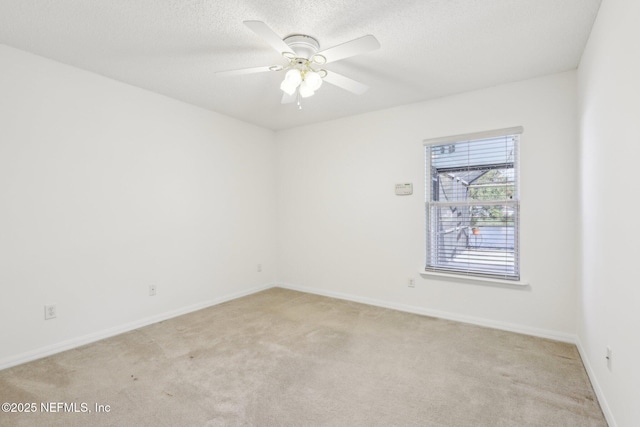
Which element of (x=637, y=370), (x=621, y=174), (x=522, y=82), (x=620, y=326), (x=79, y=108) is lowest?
(x=637, y=370)

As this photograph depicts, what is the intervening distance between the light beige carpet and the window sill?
1.56 feet

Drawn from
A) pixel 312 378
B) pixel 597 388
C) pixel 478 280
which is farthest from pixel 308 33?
pixel 597 388

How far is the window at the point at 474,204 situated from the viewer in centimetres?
313

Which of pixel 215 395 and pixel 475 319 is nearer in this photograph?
pixel 215 395

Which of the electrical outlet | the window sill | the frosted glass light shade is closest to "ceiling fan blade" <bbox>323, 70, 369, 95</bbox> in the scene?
the frosted glass light shade

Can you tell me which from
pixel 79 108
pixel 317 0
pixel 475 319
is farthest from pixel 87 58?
pixel 475 319

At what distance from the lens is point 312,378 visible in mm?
2244

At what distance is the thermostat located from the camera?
145 inches

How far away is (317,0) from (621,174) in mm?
1942

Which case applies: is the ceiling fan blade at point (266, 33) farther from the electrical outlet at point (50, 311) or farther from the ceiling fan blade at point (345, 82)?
the electrical outlet at point (50, 311)

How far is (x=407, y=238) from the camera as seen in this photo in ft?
12.2

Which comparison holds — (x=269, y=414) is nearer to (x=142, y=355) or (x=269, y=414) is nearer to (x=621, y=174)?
(x=142, y=355)

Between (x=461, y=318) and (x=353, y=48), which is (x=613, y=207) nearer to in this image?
(x=353, y=48)

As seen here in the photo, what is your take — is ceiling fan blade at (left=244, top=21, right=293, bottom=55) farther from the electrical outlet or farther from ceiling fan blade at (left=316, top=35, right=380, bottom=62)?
the electrical outlet
